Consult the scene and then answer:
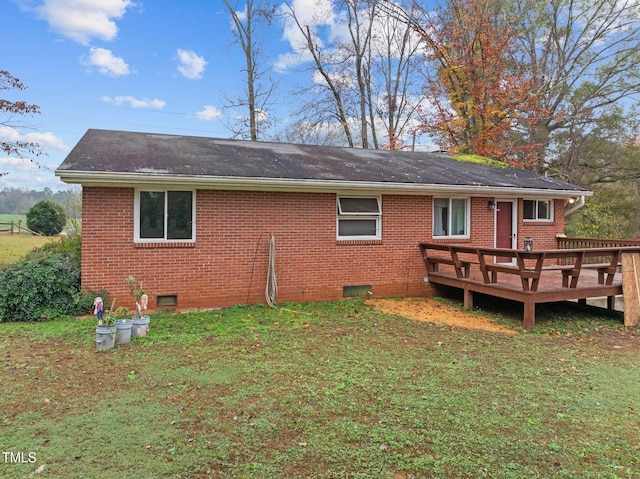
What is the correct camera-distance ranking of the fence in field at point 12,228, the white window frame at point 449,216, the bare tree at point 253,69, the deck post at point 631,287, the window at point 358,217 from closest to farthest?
the deck post at point 631,287 → the window at point 358,217 → the white window frame at point 449,216 → the bare tree at point 253,69 → the fence in field at point 12,228

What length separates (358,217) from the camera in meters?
9.05

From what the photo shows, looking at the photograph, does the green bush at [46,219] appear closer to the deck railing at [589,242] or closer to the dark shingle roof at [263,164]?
the dark shingle roof at [263,164]

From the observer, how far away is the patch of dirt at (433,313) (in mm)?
7266

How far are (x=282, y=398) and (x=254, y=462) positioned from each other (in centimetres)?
109

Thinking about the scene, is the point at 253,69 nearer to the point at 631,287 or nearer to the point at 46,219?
the point at 46,219

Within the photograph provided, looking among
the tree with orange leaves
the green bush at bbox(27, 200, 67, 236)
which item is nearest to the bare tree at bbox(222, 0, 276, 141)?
the tree with orange leaves

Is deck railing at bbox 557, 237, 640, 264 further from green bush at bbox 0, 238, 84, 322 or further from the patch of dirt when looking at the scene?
green bush at bbox 0, 238, 84, 322

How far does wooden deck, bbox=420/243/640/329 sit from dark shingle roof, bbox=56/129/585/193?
6.82 ft

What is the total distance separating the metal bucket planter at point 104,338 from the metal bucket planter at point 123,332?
0.13m

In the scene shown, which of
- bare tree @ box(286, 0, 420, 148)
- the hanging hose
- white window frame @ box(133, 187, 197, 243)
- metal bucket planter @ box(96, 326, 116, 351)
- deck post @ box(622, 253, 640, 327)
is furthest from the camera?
bare tree @ box(286, 0, 420, 148)

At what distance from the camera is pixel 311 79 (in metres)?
24.5

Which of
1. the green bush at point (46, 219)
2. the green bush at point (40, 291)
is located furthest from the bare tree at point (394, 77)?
the green bush at point (46, 219)

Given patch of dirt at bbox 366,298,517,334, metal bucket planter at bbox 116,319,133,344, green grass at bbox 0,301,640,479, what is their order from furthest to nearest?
patch of dirt at bbox 366,298,517,334
metal bucket planter at bbox 116,319,133,344
green grass at bbox 0,301,640,479

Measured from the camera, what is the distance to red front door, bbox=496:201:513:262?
1066cm
